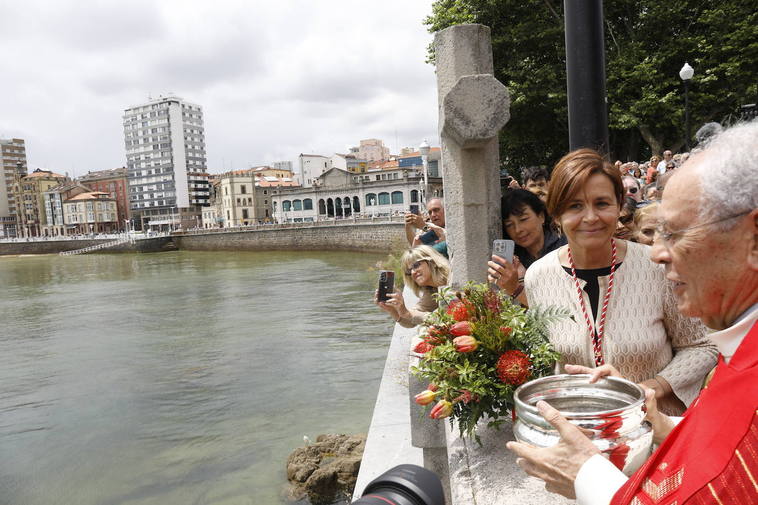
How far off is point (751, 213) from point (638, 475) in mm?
458

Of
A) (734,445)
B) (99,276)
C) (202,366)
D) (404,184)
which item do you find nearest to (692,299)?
(734,445)

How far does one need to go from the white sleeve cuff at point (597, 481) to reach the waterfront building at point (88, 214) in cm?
10610

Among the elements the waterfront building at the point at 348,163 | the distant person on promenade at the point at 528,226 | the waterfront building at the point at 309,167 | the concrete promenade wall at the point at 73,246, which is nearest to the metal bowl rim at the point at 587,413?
the distant person on promenade at the point at 528,226

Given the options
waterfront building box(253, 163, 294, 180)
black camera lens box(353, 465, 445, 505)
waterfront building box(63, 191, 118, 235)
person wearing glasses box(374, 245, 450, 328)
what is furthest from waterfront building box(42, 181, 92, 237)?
black camera lens box(353, 465, 445, 505)

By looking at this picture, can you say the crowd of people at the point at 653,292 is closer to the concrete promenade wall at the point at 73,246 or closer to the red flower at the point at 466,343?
the red flower at the point at 466,343

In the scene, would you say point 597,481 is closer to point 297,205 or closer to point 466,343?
point 466,343

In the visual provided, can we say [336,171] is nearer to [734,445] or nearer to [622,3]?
[622,3]

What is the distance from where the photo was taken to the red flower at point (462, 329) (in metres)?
1.78

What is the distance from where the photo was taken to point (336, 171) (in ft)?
233

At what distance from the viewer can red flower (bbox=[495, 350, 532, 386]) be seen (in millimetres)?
1682

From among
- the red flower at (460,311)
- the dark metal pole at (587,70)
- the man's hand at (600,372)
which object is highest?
the dark metal pole at (587,70)

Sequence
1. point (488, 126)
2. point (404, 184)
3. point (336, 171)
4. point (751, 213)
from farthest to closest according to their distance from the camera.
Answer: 1. point (336, 171)
2. point (404, 184)
3. point (488, 126)
4. point (751, 213)

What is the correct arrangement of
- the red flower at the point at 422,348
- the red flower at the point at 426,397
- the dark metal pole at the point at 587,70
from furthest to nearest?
the dark metal pole at the point at 587,70 < the red flower at the point at 422,348 < the red flower at the point at 426,397

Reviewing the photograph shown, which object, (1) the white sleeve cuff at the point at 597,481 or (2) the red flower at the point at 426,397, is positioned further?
(2) the red flower at the point at 426,397
